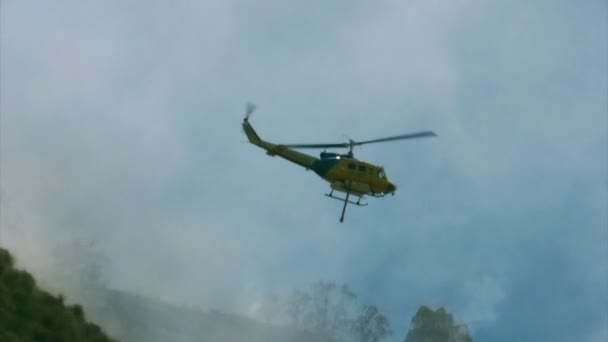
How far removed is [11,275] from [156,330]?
39.1 m

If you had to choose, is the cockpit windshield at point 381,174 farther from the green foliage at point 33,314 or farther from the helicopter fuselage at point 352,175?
the green foliage at point 33,314

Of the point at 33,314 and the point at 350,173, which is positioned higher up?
the point at 350,173

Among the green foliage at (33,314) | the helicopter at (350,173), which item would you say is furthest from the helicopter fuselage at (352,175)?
the green foliage at (33,314)

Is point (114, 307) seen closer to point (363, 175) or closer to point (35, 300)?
point (363, 175)

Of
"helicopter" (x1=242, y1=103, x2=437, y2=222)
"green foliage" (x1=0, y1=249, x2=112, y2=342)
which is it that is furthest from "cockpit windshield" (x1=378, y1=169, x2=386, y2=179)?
"green foliage" (x1=0, y1=249, x2=112, y2=342)

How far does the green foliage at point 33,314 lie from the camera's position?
4544 cm

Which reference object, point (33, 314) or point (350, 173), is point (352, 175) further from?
point (33, 314)

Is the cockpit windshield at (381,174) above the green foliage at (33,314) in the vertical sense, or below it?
above

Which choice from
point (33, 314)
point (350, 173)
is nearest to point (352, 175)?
point (350, 173)

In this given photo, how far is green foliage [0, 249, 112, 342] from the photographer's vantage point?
4544 centimetres

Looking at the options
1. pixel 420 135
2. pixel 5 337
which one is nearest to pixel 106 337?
pixel 5 337

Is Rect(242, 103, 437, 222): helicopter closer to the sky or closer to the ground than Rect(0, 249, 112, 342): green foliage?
closer to the sky

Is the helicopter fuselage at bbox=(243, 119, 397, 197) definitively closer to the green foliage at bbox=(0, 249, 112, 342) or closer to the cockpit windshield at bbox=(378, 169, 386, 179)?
the cockpit windshield at bbox=(378, 169, 386, 179)

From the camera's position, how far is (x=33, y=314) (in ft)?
153
